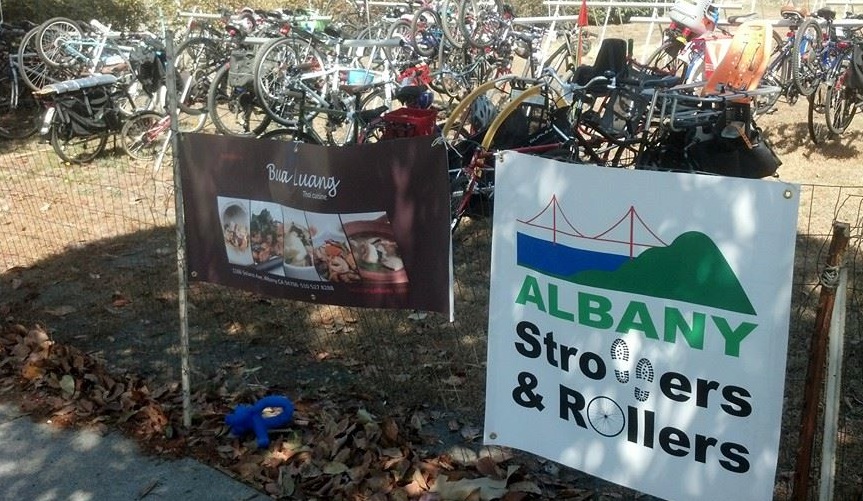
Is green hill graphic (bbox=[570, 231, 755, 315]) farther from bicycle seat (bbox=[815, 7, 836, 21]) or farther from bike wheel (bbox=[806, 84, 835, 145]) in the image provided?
bicycle seat (bbox=[815, 7, 836, 21])

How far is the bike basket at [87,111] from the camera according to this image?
10945 millimetres

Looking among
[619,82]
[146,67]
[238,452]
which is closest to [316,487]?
[238,452]

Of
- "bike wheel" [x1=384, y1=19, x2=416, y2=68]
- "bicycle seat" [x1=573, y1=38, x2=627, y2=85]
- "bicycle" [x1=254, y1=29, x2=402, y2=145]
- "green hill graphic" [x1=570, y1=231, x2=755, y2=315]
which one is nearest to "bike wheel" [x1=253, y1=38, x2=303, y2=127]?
"bicycle" [x1=254, y1=29, x2=402, y2=145]

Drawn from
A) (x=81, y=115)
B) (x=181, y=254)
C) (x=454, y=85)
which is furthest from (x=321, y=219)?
(x=454, y=85)

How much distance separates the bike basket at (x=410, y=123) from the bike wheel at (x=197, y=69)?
568 centimetres

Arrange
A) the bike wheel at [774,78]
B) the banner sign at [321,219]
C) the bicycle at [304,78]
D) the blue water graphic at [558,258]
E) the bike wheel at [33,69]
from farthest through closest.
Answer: the bike wheel at [33,69], the bicycle at [304,78], the bike wheel at [774,78], the banner sign at [321,219], the blue water graphic at [558,258]

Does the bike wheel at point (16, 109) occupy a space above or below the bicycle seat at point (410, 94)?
below

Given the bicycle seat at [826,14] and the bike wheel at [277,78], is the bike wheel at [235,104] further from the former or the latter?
the bicycle seat at [826,14]

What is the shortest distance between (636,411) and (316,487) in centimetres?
160

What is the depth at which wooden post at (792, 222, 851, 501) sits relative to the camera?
2.91m

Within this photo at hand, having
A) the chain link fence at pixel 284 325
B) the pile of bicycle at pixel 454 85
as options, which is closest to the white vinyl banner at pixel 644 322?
the chain link fence at pixel 284 325

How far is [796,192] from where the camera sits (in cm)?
266

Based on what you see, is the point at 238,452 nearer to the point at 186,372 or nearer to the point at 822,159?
the point at 186,372

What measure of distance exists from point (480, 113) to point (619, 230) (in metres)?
5.20
